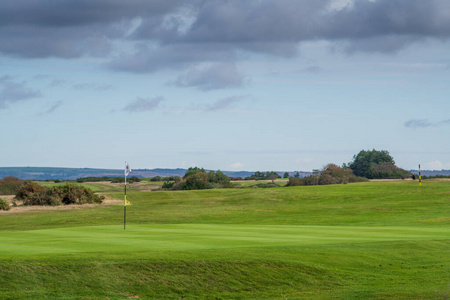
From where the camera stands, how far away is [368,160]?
11838 centimetres

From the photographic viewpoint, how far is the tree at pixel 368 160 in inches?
4587

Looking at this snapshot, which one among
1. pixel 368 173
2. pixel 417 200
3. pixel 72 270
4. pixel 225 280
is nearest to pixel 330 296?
pixel 225 280

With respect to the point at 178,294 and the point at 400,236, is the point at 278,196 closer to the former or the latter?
the point at 400,236

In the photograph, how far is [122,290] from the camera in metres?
16.3

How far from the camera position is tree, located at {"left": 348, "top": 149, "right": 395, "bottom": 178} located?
116 m

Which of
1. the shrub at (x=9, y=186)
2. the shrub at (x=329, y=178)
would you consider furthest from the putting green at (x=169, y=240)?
the shrub at (x=9, y=186)

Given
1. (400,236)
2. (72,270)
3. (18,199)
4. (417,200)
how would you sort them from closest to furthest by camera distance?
(72,270), (400,236), (417,200), (18,199)

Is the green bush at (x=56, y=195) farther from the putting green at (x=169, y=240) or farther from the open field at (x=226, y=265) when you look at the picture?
the open field at (x=226, y=265)

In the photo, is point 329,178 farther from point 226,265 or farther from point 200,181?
point 226,265

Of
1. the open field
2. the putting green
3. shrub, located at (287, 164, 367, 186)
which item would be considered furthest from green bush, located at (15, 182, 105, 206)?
the open field

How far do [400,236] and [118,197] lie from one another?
50.7 m

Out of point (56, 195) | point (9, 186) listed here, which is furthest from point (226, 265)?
point (9, 186)

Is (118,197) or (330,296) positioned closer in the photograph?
(330,296)

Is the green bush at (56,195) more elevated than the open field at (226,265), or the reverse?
the green bush at (56,195)
